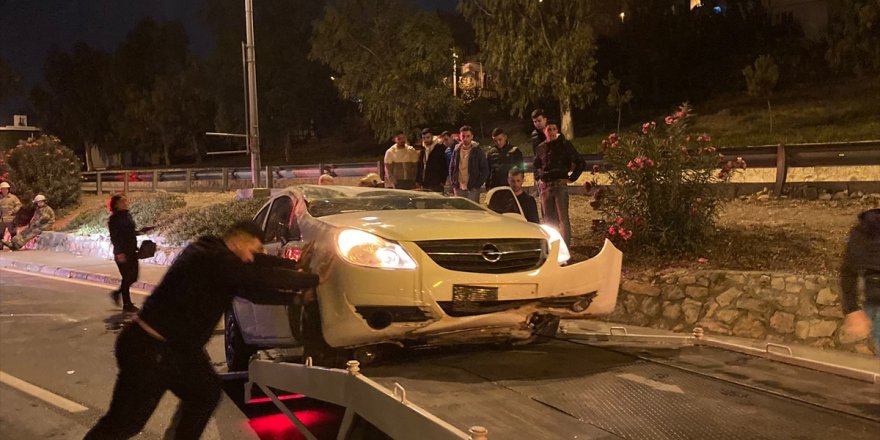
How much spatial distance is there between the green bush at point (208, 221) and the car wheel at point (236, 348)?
9.23 meters

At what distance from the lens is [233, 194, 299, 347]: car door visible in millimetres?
5360

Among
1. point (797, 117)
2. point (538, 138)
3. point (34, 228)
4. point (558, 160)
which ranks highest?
point (797, 117)

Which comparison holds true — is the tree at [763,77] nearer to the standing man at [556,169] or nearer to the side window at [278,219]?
the standing man at [556,169]

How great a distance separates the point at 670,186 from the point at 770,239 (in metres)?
1.54

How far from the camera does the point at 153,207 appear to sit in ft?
67.5

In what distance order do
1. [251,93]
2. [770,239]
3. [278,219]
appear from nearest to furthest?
[278,219] < [770,239] < [251,93]

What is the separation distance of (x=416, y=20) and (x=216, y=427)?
1349 inches

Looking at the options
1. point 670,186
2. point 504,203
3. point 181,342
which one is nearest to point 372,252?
point 181,342

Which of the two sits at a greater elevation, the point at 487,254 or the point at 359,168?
the point at 359,168

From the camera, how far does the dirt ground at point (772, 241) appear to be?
8188 mm

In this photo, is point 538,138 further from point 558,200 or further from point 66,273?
point 66,273

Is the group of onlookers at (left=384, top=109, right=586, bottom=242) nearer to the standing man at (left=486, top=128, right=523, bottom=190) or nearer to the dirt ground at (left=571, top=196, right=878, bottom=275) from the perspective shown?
the standing man at (left=486, top=128, right=523, bottom=190)

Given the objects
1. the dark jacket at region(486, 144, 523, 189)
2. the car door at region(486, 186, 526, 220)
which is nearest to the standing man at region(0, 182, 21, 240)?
the dark jacket at region(486, 144, 523, 189)

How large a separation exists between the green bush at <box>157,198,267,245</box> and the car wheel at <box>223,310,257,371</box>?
9232 millimetres
